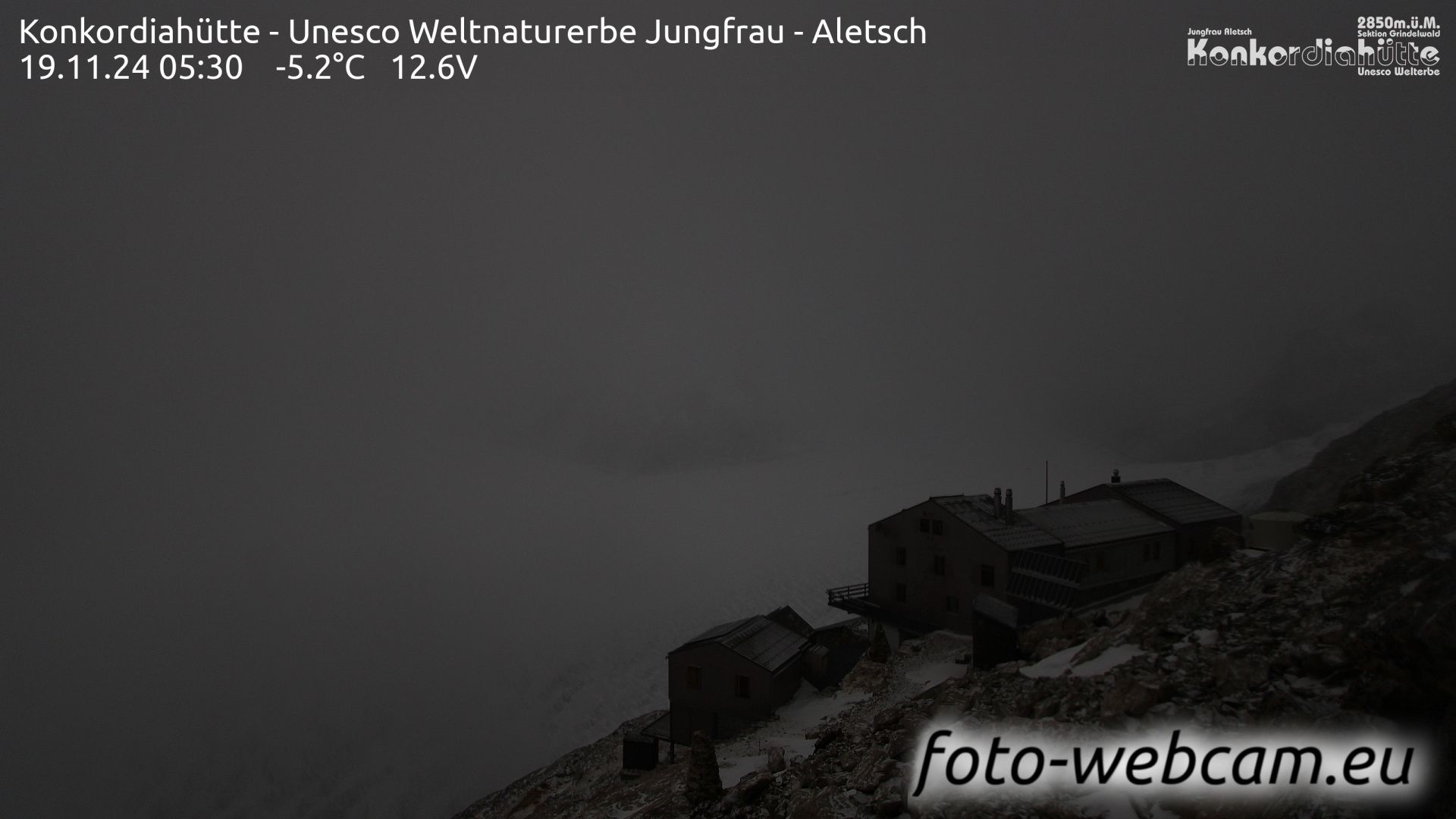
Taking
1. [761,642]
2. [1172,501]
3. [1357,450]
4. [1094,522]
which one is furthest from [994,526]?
[1357,450]

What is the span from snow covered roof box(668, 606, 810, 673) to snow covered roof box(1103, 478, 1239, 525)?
21.8 meters

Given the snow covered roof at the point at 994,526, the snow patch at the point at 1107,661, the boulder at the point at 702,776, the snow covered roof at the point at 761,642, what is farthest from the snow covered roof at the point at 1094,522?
the boulder at the point at 702,776

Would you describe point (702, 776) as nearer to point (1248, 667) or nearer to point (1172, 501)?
point (1248, 667)

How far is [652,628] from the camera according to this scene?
90.1 metres

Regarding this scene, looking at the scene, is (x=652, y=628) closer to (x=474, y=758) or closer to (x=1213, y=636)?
(x=474, y=758)

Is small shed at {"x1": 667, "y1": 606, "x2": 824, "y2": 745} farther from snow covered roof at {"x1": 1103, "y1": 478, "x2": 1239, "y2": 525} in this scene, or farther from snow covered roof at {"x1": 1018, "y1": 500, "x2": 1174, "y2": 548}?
snow covered roof at {"x1": 1103, "y1": 478, "x2": 1239, "y2": 525}

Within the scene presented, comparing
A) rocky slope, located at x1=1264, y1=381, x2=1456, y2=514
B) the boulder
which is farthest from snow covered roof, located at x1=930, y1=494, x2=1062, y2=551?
rocky slope, located at x1=1264, y1=381, x2=1456, y2=514

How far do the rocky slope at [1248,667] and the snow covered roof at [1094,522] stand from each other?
1603 cm

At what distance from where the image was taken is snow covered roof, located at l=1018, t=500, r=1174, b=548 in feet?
105

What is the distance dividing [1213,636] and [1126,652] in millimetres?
1744

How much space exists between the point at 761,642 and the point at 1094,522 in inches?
754

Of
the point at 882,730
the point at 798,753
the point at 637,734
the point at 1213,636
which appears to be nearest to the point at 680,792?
the point at 798,753

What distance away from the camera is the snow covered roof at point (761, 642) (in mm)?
29297

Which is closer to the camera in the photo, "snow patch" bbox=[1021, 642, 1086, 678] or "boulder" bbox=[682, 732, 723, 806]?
"snow patch" bbox=[1021, 642, 1086, 678]
